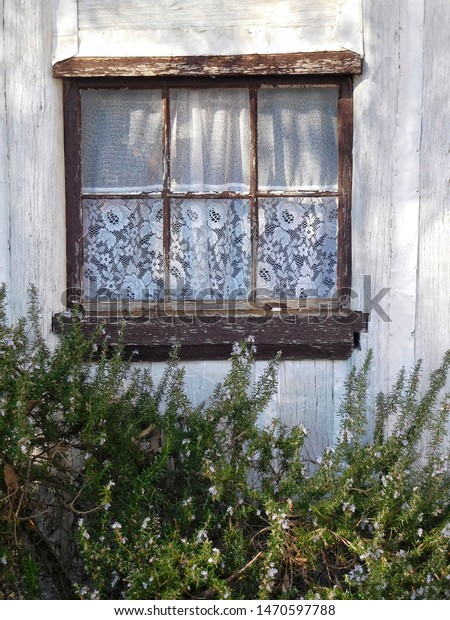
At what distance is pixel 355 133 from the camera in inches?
152

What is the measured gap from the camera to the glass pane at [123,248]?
4023 mm

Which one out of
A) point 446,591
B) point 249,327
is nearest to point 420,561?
point 446,591

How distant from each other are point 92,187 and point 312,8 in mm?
1274

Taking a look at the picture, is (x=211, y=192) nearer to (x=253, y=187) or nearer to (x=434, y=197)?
(x=253, y=187)

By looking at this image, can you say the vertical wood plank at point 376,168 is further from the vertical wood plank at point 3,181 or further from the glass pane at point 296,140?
the vertical wood plank at point 3,181

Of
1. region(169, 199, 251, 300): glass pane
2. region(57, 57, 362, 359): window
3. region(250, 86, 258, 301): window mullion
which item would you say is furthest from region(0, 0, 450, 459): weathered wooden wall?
region(169, 199, 251, 300): glass pane

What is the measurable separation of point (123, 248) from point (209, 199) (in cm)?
46

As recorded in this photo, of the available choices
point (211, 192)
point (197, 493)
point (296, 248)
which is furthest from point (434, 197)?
point (197, 493)

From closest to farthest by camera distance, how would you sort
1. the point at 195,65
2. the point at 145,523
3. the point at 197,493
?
the point at 145,523, the point at 197,493, the point at 195,65

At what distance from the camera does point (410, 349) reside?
12.8 ft

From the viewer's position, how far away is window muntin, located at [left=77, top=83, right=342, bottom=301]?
13.1 feet

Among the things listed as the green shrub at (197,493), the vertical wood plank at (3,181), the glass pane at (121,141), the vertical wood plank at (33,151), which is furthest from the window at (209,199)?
the green shrub at (197,493)

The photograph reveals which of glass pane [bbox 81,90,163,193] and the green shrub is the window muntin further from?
the green shrub

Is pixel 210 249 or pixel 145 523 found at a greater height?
pixel 210 249
